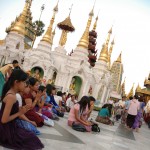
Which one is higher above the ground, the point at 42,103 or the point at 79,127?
the point at 42,103

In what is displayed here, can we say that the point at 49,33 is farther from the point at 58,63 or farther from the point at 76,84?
the point at 76,84

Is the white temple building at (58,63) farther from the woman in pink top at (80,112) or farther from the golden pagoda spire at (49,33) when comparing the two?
the woman in pink top at (80,112)

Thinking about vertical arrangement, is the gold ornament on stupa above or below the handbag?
above

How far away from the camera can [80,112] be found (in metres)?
7.52

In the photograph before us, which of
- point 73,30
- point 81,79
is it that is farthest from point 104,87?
point 73,30

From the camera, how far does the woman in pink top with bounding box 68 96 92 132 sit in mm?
7283

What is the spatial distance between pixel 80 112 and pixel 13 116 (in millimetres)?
3972

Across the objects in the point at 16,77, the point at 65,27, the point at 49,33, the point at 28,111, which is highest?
the point at 65,27

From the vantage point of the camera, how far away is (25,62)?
28547mm

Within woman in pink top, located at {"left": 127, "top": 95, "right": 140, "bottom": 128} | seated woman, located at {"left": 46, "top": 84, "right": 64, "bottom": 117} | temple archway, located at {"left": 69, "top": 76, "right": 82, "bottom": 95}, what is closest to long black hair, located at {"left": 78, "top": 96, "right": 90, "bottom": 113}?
seated woman, located at {"left": 46, "top": 84, "right": 64, "bottom": 117}

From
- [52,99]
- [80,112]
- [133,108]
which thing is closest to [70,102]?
[133,108]

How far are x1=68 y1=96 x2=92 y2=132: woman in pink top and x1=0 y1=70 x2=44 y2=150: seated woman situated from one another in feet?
11.0

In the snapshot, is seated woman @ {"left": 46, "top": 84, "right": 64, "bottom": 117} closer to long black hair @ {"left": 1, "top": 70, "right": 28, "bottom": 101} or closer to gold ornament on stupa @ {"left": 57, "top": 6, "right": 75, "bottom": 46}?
long black hair @ {"left": 1, "top": 70, "right": 28, "bottom": 101}

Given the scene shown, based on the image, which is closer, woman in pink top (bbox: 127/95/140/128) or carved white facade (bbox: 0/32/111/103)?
woman in pink top (bbox: 127/95/140/128)
